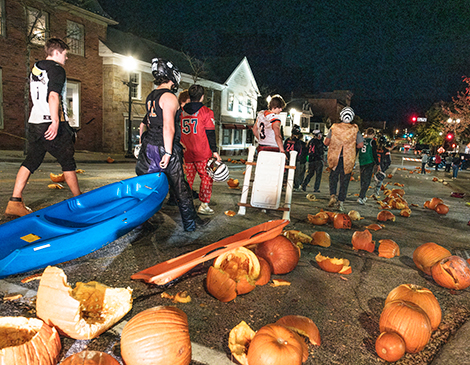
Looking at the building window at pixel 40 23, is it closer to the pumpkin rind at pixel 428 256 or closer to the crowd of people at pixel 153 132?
the crowd of people at pixel 153 132

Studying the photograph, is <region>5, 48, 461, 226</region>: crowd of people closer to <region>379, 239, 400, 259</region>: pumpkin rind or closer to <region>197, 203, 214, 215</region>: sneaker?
<region>197, 203, 214, 215</region>: sneaker

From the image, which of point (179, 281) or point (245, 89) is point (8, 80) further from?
point (245, 89)

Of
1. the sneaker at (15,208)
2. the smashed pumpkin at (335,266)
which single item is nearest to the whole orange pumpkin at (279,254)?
the smashed pumpkin at (335,266)

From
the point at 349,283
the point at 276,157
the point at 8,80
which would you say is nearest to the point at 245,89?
the point at 8,80

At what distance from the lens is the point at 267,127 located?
6.31m

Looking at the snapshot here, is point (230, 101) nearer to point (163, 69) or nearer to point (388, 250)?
point (163, 69)

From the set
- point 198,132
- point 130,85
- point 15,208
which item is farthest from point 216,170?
point 130,85

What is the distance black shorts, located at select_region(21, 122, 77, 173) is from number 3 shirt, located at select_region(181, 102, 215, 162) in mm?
1869

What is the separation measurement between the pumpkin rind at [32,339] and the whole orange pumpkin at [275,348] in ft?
4.00

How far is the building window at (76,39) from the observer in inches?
839

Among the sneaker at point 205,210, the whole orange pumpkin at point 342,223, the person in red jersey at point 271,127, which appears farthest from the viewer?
the person in red jersey at point 271,127

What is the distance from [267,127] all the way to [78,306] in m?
4.90

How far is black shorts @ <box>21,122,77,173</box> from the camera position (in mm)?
4555

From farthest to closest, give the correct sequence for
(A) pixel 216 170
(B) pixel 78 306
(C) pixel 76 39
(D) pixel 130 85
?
(C) pixel 76 39
(D) pixel 130 85
(A) pixel 216 170
(B) pixel 78 306
